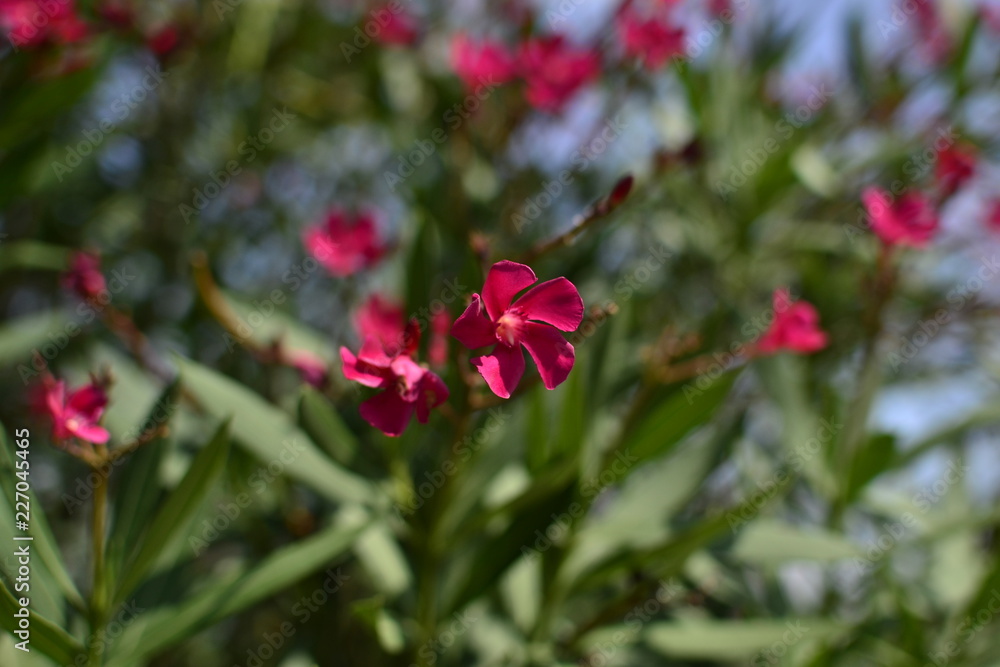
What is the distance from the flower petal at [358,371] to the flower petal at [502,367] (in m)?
0.09

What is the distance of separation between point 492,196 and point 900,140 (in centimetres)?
90

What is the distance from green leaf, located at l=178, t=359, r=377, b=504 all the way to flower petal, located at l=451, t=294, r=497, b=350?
39cm

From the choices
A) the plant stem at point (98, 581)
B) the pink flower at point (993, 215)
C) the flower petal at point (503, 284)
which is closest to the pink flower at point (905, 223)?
the pink flower at point (993, 215)

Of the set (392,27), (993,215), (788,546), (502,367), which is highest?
(502,367)

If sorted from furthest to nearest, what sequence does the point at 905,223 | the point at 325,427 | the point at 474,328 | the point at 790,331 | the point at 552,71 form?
the point at 552,71 < the point at 905,223 < the point at 790,331 < the point at 325,427 < the point at 474,328

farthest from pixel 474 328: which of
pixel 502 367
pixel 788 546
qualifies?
pixel 788 546

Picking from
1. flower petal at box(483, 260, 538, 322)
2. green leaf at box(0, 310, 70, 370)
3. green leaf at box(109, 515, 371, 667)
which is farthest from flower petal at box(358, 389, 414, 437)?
green leaf at box(0, 310, 70, 370)

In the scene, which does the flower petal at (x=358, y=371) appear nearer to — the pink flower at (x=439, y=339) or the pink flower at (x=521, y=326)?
the pink flower at (x=521, y=326)

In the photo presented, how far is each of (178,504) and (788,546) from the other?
0.73 metres

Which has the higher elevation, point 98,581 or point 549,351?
point 549,351

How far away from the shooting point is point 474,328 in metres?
0.68

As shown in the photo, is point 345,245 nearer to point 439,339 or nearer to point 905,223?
point 439,339

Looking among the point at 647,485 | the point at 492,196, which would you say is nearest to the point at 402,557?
the point at 647,485

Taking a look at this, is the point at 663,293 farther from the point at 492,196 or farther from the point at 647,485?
the point at 647,485
